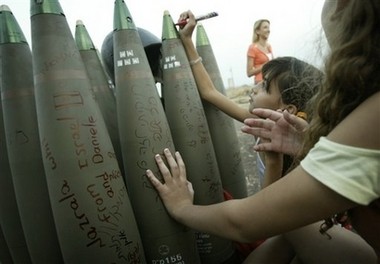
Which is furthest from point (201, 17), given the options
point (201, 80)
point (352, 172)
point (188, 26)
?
point (352, 172)

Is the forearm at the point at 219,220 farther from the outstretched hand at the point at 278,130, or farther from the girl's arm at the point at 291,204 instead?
the outstretched hand at the point at 278,130

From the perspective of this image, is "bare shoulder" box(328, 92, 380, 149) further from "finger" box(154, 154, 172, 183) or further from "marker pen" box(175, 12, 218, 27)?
"marker pen" box(175, 12, 218, 27)

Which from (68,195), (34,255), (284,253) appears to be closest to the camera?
(68,195)

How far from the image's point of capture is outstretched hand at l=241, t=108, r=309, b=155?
726 mm

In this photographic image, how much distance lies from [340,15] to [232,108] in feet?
2.05

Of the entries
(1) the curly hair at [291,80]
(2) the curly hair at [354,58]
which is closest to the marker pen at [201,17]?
(1) the curly hair at [291,80]

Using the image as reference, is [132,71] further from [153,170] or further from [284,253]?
[284,253]

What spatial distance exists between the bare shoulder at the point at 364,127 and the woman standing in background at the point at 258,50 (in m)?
1.96

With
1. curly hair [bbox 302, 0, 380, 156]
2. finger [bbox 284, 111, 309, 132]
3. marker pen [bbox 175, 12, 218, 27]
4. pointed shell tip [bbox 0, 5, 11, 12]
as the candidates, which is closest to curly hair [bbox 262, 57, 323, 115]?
finger [bbox 284, 111, 309, 132]

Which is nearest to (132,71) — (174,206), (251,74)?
(174,206)

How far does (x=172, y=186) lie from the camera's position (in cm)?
77

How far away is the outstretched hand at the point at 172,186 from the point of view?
2.45 feet

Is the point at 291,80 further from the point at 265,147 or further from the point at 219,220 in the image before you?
the point at 219,220

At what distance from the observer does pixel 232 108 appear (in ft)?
3.55
